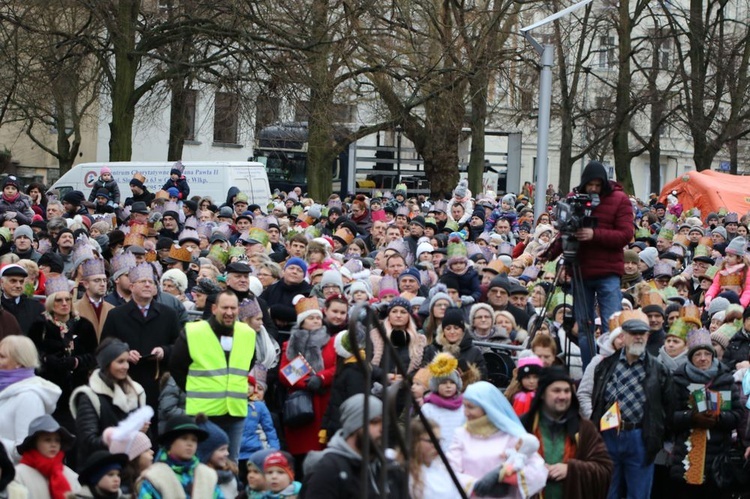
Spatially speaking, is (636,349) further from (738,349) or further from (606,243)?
(738,349)

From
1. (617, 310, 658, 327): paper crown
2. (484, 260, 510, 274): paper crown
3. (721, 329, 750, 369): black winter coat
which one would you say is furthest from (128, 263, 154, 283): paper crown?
(721, 329, 750, 369): black winter coat

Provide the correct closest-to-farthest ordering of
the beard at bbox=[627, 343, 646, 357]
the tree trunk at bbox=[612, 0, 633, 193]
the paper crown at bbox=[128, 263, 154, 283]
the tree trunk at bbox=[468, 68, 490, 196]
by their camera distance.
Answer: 1. the beard at bbox=[627, 343, 646, 357]
2. the paper crown at bbox=[128, 263, 154, 283]
3. the tree trunk at bbox=[468, 68, 490, 196]
4. the tree trunk at bbox=[612, 0, 633, 193]

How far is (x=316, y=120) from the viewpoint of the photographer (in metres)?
22.3

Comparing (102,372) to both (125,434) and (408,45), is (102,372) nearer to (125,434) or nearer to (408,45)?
(125,434)

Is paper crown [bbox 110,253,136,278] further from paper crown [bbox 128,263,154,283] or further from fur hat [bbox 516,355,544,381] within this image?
fur hat [bbox 516,355,544,381]

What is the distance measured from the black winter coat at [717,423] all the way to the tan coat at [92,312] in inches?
169

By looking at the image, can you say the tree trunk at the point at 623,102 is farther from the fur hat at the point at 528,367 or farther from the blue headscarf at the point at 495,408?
the blue headscarf at the point at 495,408

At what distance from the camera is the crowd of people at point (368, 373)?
292 inches

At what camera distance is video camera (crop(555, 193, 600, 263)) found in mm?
9984

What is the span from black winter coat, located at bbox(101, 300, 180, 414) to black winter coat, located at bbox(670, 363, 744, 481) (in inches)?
146

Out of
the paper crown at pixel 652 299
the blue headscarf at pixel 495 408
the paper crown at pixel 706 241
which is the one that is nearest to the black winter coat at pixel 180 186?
the paper crown at pixel 706 241

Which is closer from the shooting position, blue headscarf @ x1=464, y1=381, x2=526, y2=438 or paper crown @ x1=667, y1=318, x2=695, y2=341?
blue headscarf @ x1=464, y1=381, x2=526, y2=438

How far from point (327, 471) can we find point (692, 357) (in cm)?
489

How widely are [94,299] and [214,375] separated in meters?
2.16
